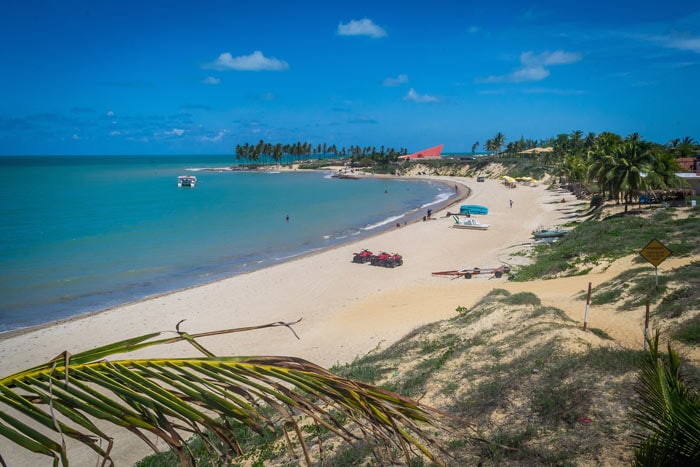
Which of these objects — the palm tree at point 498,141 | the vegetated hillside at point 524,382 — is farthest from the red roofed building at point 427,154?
the vegetated hillside at point 524,382

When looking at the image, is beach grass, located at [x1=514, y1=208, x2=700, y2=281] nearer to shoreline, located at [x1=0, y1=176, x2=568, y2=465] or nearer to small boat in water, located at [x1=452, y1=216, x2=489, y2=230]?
shoreline, located at [x1=0, y1=176, x2=568, y2=465]

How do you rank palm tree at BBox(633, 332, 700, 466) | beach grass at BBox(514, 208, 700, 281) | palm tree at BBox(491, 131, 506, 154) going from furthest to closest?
palm tree at BBox(491, 131, 506, 154) → beach grass at BBox(514, 208, 700, 281) → palm tree at BBox(633, 332, 700, 466)

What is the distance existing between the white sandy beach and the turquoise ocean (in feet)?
9.29

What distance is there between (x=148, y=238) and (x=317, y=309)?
2505cm


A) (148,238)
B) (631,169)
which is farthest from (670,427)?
(148,238)

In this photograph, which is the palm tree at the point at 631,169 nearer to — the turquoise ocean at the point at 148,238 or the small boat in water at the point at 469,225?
the small boat in water at the point at 469,225

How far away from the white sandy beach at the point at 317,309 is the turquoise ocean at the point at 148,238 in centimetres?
283

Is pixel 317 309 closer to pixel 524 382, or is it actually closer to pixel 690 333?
pixel 524 382

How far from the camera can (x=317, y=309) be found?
67.6ft

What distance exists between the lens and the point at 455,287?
21.2m

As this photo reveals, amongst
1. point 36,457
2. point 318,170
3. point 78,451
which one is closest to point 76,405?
point 78,451

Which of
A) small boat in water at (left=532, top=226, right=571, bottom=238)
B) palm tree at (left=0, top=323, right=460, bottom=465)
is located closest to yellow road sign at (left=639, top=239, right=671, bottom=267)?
palm tree at (left=0, top=323, right=460, bottom=465)

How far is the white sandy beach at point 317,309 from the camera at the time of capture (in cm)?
1506

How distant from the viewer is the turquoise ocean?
81.8 ft
